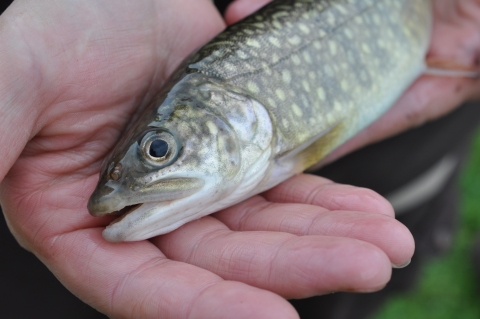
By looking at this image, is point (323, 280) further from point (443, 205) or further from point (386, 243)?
point (443, 205)

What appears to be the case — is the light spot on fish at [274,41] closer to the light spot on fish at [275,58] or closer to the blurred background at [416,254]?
the light spot on fish at [275,58]

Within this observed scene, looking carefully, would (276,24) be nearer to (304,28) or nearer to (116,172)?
(304,28)

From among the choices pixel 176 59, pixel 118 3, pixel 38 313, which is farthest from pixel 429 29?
pixel 38 313

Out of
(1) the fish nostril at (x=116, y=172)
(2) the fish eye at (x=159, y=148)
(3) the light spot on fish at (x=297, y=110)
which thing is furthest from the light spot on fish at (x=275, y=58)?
(1) the fish nostril at (x=116, y=172)

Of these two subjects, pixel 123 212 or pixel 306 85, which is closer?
pixel 123 212

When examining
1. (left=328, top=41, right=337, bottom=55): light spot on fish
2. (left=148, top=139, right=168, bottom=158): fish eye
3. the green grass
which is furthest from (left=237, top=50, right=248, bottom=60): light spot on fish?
the green grass

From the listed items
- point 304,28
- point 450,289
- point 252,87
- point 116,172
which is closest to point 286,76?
point 252,87
